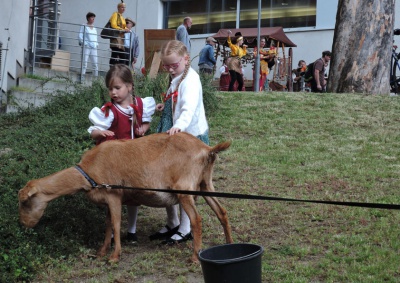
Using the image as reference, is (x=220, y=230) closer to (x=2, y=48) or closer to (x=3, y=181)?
(x=3, y=181)

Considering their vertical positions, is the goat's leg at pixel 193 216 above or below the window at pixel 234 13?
below

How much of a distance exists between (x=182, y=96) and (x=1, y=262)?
2.11 meters

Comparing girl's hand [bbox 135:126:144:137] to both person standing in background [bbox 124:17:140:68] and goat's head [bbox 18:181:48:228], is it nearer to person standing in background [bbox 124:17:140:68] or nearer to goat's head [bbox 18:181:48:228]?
goat's head [bbox 18:181:48:228]

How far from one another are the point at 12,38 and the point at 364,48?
26.5ft

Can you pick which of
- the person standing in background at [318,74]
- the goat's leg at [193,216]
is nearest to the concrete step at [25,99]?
the goat's leg at [193,216]

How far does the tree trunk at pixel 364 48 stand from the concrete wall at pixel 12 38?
292 inches

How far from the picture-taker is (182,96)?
255 inches

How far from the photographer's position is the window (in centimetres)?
3109

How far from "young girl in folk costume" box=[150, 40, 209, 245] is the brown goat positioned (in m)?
0.24

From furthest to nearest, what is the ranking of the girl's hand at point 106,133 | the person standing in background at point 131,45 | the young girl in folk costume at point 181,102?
the person standing in background at point 131,45 → the girl's hand at point 106,133 → the young girl in folk costume at point 181,102

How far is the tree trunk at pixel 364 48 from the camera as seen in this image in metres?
16.6

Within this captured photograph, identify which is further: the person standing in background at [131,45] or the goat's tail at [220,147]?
the person standing in background at [131,45]

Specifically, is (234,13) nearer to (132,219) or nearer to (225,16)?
(225,16)

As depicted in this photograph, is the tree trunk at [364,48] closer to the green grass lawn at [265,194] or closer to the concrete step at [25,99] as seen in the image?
the green grass lawn at [265,194]
